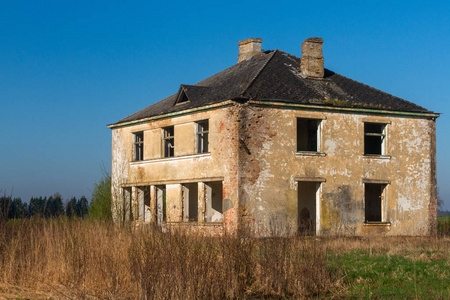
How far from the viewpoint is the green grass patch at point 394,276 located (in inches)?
462

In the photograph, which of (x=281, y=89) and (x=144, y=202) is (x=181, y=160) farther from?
(x=281, y=89)

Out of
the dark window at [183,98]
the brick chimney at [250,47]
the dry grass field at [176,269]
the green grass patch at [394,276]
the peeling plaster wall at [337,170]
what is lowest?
the green grass patch at [394,276]

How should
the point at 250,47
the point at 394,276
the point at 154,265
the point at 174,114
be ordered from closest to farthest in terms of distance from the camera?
the point at 154,265, the point at 394,276, the point at 174,114, the point at 250,47

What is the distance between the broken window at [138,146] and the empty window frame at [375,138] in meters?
10.2

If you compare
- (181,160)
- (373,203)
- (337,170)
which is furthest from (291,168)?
(373,203)

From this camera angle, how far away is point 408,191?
26.2 m

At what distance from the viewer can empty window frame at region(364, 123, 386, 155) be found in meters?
26.1

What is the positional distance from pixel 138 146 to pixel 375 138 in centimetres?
1074

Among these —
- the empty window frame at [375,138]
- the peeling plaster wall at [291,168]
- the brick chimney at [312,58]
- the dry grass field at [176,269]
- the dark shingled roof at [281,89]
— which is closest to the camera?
the dry grass field at [176,269]

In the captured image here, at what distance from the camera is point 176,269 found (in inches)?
388

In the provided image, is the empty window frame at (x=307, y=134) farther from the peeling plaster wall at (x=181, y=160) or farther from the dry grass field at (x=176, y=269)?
the dry grass field at (x=176, y=269)

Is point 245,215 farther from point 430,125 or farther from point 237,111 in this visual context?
point 430,125

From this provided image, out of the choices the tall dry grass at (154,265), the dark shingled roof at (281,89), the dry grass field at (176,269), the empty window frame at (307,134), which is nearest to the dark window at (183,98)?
the dark shingled roof at (281,89)

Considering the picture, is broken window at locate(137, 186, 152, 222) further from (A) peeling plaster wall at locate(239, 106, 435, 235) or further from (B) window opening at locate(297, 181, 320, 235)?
(A) peeling plaster wall at locate(239, 106, 435, 235)
